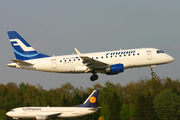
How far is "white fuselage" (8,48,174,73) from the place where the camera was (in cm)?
5050

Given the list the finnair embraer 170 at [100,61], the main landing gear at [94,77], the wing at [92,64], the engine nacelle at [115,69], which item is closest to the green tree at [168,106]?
the finnair embraer 170 at [100,61]

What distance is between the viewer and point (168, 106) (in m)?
100

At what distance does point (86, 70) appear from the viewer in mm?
50500

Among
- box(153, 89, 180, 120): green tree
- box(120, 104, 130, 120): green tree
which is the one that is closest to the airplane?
box(153, 89, 180, 120): green tree

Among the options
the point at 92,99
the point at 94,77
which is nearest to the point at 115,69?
the point at 94,77

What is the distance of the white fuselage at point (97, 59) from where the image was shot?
50.5 m

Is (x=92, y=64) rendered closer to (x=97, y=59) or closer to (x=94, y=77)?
(x=97, y=59)

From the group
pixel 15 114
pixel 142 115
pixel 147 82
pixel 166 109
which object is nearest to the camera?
pixel 15 114

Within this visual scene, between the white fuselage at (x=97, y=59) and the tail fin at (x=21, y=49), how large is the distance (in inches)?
92.5

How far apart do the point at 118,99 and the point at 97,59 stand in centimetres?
5012

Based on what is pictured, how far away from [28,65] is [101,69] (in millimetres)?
12250

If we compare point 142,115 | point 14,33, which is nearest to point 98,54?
point 14,33

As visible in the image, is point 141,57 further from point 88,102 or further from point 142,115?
point 142,115

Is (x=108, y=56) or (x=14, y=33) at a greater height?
(x=14, y=33)
